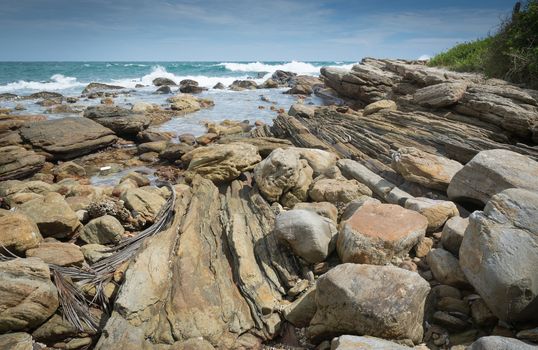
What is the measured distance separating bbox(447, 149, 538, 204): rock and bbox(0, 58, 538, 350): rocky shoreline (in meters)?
0.03

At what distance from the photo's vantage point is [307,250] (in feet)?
17.0

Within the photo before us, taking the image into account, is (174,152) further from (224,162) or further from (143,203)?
(143,203)

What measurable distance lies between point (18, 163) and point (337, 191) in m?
11.5

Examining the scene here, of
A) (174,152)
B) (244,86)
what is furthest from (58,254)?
(244,86)

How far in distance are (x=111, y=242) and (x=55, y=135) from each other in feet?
32.5

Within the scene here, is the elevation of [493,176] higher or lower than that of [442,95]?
lower

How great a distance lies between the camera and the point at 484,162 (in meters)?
5.47

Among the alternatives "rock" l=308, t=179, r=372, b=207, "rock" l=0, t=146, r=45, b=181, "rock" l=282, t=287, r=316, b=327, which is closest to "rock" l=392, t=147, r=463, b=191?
"rock" l=308, t=179, r=372, b=207

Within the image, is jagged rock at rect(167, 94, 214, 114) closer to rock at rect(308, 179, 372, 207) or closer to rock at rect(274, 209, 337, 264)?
rock at rect(308, 179, 372, 207)

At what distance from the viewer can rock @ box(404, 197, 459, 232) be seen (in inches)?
215

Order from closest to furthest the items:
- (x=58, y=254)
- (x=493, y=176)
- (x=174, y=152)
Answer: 1. (x=493, y=176)
2. (x=58, y=254)
3. (x=174, y=152)

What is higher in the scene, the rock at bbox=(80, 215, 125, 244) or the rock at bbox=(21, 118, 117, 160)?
the rock at bbox=(21, 118, 117, 160)

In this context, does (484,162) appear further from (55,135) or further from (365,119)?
(55,135)

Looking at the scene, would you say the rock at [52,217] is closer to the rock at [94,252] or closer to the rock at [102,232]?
the rock at [102,232]
